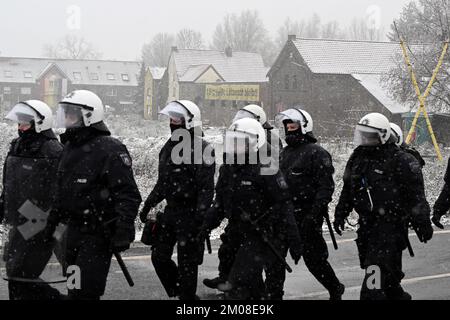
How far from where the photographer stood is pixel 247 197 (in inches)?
271

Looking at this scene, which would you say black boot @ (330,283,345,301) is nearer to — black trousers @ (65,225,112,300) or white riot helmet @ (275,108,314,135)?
white riot helmet @ (275,108,314,135)

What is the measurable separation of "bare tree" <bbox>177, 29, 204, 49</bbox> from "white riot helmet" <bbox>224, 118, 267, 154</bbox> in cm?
12773

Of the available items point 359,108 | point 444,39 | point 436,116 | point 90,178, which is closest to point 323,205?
point 90,178

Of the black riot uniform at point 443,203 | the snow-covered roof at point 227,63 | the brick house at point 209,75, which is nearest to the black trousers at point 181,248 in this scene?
the black riot uniform at point 443,203

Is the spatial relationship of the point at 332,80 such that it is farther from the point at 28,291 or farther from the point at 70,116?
the point at 28,291

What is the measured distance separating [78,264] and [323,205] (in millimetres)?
2919

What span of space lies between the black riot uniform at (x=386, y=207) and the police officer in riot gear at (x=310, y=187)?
0.38 meters

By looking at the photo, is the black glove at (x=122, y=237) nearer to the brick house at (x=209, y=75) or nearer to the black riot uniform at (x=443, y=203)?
the black riot uniform at (x=443, y=203)

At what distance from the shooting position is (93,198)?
245 inches

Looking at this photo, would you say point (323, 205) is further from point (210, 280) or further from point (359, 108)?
point (359, 108)

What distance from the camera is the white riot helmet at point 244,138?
6.93 meters

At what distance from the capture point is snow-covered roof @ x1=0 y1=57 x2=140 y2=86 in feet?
332

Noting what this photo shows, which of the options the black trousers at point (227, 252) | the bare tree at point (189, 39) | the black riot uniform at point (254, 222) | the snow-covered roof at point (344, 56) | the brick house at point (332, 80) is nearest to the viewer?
the black riot uniform at point (254, 222)

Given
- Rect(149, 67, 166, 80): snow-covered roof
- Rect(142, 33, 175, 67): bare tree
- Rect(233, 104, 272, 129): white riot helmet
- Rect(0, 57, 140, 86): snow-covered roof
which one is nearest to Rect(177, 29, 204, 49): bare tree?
Rect(142, 33, 175, 67): bare tree
